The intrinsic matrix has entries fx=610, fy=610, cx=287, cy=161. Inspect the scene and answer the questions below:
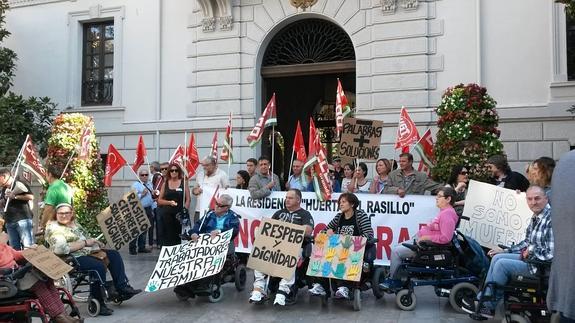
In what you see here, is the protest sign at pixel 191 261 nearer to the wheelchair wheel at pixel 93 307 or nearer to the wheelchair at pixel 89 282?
the wheelchair at pixel 89 282

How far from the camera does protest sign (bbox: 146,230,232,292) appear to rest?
7.73m

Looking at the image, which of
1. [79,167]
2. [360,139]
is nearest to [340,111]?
[360,139]

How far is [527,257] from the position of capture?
20.2 ft

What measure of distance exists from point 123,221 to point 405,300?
3915 millimetres

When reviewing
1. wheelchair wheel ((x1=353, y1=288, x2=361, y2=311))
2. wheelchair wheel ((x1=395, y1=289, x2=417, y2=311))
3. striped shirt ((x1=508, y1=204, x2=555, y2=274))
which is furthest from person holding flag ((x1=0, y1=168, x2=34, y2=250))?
striped shirt ((x1=508, y1=204, x2=555, y2=274))

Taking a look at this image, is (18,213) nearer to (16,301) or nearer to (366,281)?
(16,301)

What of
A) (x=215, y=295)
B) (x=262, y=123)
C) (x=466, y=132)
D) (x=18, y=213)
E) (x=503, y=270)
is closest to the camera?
(x=503, y=270)

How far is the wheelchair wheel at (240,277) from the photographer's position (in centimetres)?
855

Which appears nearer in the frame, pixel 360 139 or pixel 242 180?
pixel 360 139

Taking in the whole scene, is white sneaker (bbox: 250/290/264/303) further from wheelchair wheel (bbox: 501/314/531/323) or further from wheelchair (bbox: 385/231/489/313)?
wheelchair wheel (bbox: 501/314/531/323)

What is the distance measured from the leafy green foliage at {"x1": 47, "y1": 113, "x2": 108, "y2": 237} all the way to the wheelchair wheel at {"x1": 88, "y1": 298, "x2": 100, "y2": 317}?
4.94m

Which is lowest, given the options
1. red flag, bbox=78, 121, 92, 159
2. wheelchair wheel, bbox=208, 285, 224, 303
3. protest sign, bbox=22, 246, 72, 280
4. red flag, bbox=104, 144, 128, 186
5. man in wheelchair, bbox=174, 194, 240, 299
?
wheelchair wheel, bbox=208, 285, 224, 303

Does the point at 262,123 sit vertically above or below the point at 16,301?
above

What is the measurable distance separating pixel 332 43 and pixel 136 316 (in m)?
9.80
